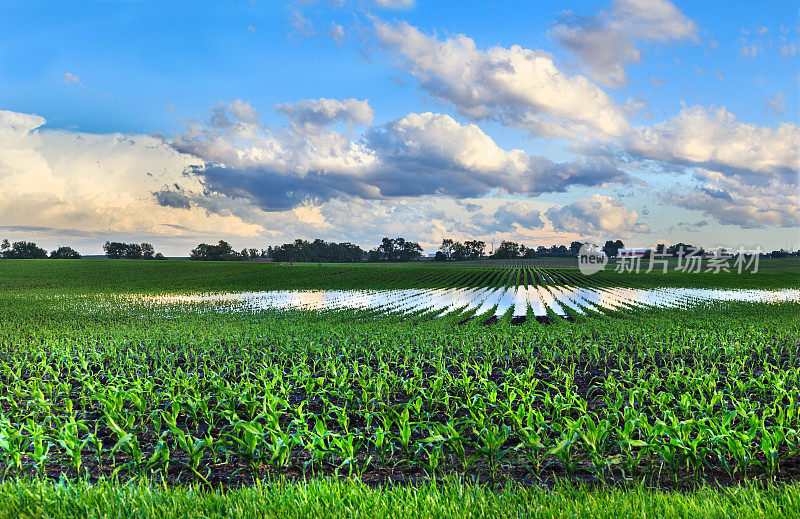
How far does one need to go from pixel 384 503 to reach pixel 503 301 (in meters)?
32.6

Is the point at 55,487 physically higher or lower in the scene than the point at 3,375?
higher

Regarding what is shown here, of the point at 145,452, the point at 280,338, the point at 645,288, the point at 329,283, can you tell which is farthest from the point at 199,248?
the point at 145,452

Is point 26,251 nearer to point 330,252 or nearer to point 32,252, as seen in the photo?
point 32,252

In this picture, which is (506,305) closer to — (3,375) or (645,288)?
(645,288)

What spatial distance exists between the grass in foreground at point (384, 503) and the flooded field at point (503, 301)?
875 inches

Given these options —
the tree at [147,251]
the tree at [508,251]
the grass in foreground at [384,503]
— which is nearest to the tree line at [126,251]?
the tree at [147,251]

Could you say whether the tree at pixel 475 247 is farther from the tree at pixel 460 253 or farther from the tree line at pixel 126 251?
the tree line at pixel 126 251

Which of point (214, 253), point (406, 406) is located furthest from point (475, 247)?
point (406, 406)

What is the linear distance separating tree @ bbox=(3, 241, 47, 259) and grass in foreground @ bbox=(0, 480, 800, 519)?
14834 cm

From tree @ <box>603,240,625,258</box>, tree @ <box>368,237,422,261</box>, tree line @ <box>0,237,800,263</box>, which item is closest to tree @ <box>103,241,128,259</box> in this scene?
tree line @ <box>0,237,800,263</box>

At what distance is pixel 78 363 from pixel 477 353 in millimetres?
10474

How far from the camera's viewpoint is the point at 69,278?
56438 millimetres

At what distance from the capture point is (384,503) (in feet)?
13.6

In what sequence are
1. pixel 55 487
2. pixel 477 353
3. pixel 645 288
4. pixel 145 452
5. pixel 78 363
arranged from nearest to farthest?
pixel 55 487
pixel 145 452
pixel 78 363
pixel 477 353
pixel 645 288
